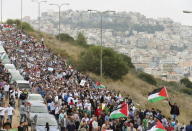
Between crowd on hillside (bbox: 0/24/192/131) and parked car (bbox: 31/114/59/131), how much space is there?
280 mm

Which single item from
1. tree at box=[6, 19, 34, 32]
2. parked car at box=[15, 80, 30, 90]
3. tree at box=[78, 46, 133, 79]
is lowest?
tree at box=[78, 46, 133, 79]

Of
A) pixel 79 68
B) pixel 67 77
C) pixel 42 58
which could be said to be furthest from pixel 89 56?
pixel 67 77

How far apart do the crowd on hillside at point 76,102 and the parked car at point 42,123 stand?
0.28 meters

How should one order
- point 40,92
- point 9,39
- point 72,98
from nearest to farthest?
point 72,98, point 40,92, point 9,39

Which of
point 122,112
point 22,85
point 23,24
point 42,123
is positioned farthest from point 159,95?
point 23,24

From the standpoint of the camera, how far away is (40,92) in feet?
104

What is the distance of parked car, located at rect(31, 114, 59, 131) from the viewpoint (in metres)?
22.7

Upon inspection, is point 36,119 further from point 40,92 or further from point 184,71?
point 184,71

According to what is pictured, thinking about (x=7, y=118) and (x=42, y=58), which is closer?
(x=7, y=118)

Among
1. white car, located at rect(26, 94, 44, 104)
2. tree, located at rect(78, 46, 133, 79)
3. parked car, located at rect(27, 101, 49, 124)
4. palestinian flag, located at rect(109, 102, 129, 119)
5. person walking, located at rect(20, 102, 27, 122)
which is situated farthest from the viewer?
tree, located at rect(78, 46, 133, 79)

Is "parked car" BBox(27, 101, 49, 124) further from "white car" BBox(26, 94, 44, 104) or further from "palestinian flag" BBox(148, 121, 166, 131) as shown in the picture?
"palestinian flag" BBox(148, 121, 166, 131)

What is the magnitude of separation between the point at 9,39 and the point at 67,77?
29.8 meters

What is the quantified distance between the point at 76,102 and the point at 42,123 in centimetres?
475

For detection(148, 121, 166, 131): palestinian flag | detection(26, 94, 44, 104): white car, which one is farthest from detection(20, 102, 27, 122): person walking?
detection(148, 121, 166, 131): palestinian flag
